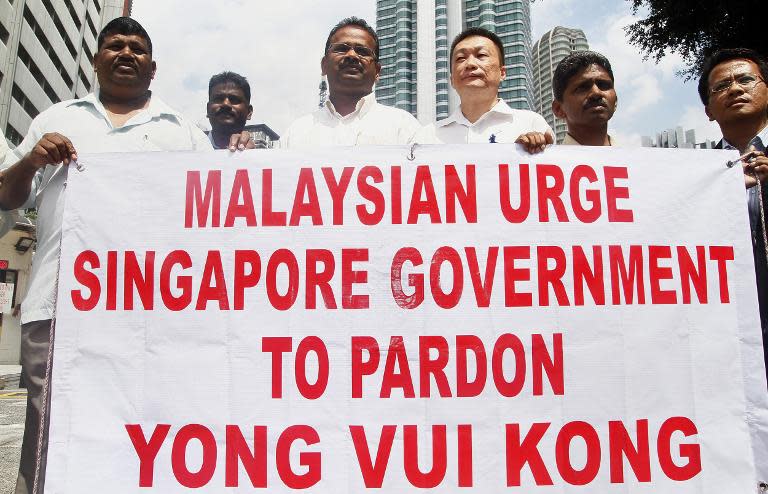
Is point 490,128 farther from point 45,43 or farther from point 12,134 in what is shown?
point 45,43

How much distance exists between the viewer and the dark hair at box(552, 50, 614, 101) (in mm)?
2762

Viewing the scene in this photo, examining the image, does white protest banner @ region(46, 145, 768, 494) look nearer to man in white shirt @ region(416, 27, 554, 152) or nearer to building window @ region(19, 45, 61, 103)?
man in white shirt @ region(416, 27, 554, 152)

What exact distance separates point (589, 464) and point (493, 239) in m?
0.90

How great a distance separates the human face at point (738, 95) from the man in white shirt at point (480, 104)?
0.82 metres

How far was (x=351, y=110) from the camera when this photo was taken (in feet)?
9.49

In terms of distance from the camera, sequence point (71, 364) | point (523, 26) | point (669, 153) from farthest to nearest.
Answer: point (523, 26) → point (669, 153) → point (71, 364)

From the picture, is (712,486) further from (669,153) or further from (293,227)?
(293,227)

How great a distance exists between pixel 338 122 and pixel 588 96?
4.13 ft

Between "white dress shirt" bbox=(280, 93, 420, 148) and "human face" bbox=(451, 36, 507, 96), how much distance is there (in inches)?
12.6

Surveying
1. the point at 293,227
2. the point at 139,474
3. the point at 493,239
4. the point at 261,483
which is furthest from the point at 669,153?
the point at 139,474

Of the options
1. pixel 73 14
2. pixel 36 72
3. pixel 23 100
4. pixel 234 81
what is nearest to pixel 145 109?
pixel 234 81

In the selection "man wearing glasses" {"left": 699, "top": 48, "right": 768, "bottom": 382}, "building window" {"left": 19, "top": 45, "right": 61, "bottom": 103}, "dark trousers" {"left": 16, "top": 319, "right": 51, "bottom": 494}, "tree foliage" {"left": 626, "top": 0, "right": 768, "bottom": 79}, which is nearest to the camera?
"dark trousers" {"left": 16, "top": 319, "right": 51, "bottom": 494}

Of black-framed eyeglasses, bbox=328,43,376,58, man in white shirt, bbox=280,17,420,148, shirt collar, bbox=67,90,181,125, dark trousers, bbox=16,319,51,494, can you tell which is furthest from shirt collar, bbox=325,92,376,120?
dark trousers, bbox=16,319,51,494

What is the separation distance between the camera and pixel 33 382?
2.27 meters
